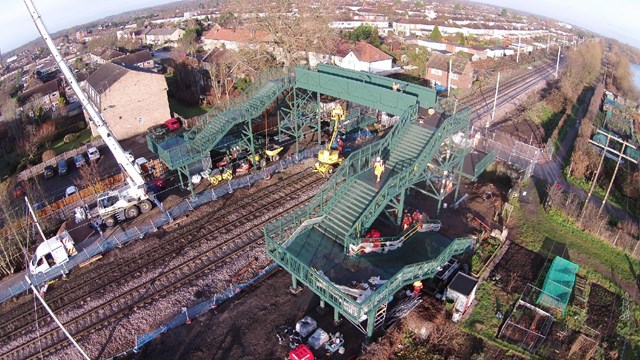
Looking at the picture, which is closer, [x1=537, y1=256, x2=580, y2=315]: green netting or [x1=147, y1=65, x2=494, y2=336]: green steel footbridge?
[x1=147, y1=65, x2=494, y2=336]: green steel footbridge

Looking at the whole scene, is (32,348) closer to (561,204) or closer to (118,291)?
(118,291)

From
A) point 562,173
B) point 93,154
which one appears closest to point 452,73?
point 562,173

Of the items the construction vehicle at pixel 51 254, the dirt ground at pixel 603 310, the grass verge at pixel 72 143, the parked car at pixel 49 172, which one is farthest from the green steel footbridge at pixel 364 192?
the grass verge at pixel 72 143

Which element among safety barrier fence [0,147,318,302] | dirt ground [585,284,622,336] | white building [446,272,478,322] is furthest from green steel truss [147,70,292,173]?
dirt ground [585,284,622,336]

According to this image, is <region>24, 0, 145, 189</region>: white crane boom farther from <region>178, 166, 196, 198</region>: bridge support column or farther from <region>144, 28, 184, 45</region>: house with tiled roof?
<region>144, 28, 184, 45</region>: house with tiled roof

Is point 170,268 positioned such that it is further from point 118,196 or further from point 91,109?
point 91,109

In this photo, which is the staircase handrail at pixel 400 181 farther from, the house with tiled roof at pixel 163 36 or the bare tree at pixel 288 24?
the house with tiled roof at pixel 163 36

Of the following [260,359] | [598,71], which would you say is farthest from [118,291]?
[598,71]
